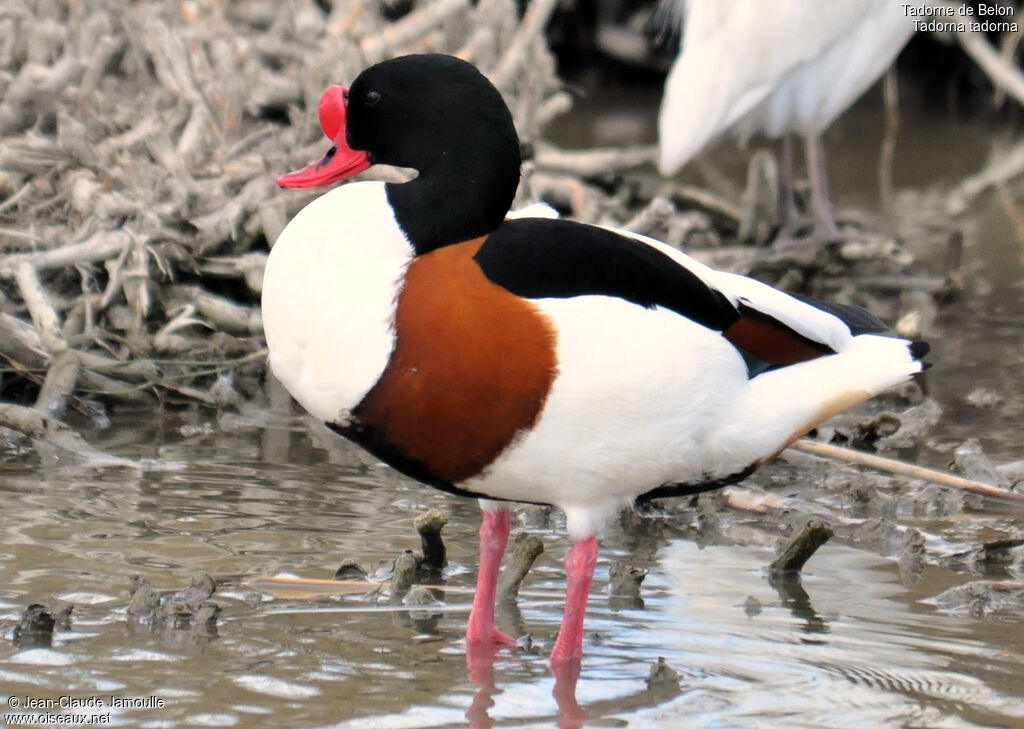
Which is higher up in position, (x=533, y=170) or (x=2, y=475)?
(x=533, y=170)

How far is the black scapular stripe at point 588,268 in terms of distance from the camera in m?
3.45

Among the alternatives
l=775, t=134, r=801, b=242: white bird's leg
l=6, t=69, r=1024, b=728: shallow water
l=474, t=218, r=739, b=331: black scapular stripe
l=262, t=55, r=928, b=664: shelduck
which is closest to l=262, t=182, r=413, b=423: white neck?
l=262, t=55, r=928, b=664: shelduck

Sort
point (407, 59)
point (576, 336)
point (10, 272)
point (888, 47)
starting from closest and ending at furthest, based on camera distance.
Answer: point (576, 336) < point (407, 59) < point (10, 272) < point (888, 47)

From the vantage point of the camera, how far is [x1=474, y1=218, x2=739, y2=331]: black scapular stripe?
3445 mm

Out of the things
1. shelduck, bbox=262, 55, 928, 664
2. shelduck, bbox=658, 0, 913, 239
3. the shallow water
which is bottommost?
the shallow water

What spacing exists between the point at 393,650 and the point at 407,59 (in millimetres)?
1330

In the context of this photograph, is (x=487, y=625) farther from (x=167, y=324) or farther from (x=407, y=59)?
(x=167, y=324)

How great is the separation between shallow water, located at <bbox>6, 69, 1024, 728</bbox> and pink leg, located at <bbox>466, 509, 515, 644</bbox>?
0.22 feet

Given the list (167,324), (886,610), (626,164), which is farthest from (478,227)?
(626,164)

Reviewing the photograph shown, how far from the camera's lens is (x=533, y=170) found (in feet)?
24.3

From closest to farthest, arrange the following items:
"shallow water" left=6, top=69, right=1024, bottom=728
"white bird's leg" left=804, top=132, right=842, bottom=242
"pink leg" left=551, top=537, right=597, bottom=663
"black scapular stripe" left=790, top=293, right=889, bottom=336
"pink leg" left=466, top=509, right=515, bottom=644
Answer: "shallow water" left=6, top=69, right=1024, bottom=728 < "pink leg" left=551, top=537, right=597, bottom=663 < "pink leg" left=466, top=509, right=515, bottom=644 < "black scapular stripe" left=790, top=293, right=889, bottom=336 < "white bird's leg" left=804, top=132, right=842, bottom=242

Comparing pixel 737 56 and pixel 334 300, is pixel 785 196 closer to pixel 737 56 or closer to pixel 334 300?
pixel 737 56

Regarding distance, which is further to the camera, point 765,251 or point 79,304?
point 765,251

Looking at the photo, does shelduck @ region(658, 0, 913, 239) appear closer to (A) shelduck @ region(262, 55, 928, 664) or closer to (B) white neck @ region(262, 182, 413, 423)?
(A) shelduck @ region(262, 55, 928, 664)
